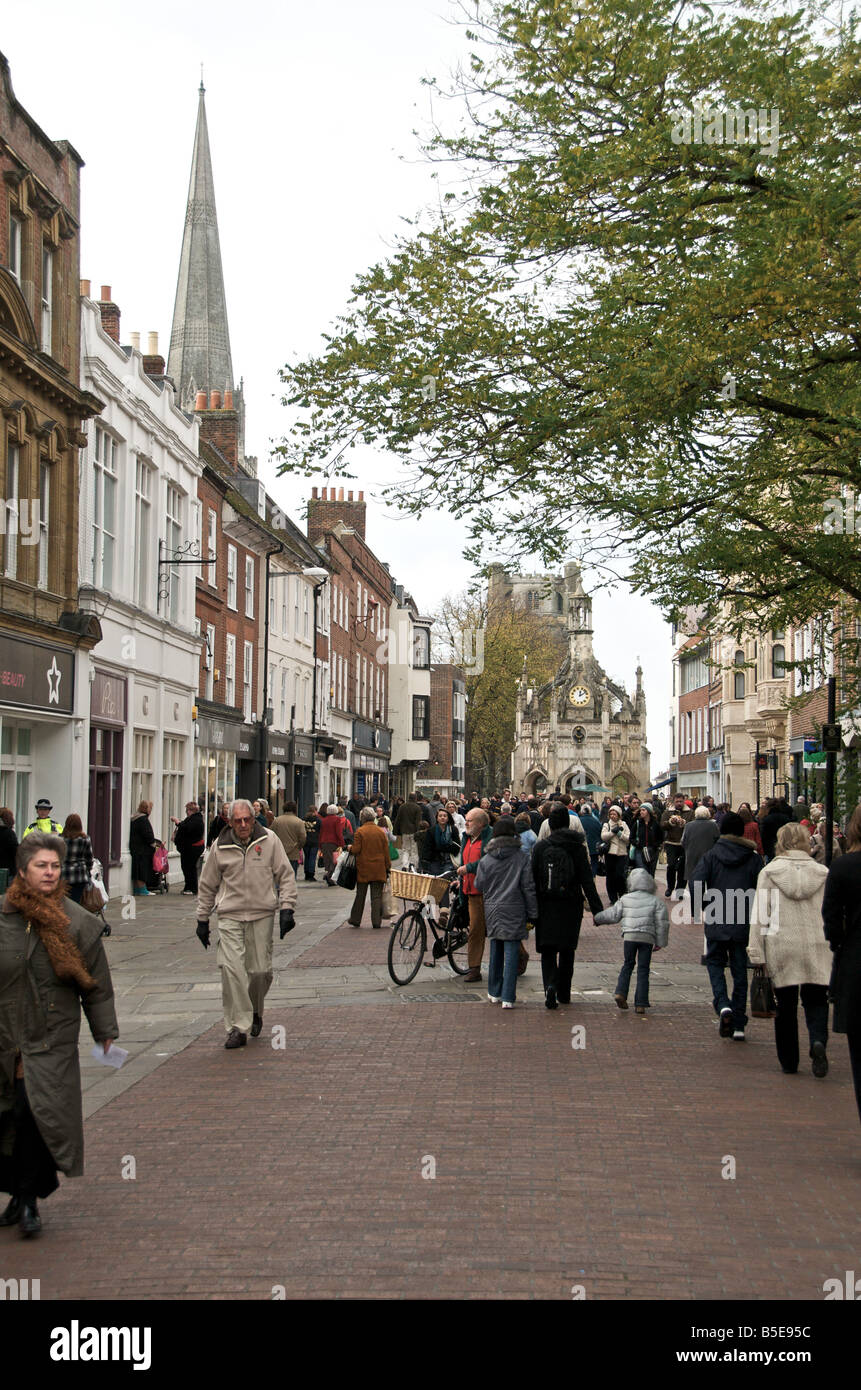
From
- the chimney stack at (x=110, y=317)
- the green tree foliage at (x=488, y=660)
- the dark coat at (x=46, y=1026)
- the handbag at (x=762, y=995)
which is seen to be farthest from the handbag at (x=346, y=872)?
the green tree foliage at (x=488, y=660)

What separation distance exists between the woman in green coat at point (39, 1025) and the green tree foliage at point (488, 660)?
70414mm

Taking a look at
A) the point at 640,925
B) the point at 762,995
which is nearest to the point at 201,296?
the point at 640,925

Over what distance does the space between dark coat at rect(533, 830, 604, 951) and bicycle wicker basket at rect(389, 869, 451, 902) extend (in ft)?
6.25

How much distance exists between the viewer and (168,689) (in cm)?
3022

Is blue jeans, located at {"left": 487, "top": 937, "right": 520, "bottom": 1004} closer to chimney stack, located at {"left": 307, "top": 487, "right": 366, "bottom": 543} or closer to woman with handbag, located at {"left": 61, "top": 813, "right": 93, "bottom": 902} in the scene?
woman with handbag, located at {"left": 61, "top": 813, "right": 93, "bottom": 902}

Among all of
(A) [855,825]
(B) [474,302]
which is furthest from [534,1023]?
(B) [474,302]

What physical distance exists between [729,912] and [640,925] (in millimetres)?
1437

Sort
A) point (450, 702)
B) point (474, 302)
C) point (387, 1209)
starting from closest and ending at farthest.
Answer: point (387, 1209) → point (474, 302) → point (450, 702)

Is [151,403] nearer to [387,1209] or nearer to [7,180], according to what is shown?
[7,180]

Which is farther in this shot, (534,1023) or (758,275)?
(534,1023)

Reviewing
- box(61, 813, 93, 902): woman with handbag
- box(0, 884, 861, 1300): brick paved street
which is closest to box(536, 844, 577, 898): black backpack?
box(0, 884, 861, 1300): brick paved street

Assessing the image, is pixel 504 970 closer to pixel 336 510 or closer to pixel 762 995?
pixel 762 995

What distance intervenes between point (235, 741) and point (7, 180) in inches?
759

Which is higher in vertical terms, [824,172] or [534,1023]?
[824,172]
